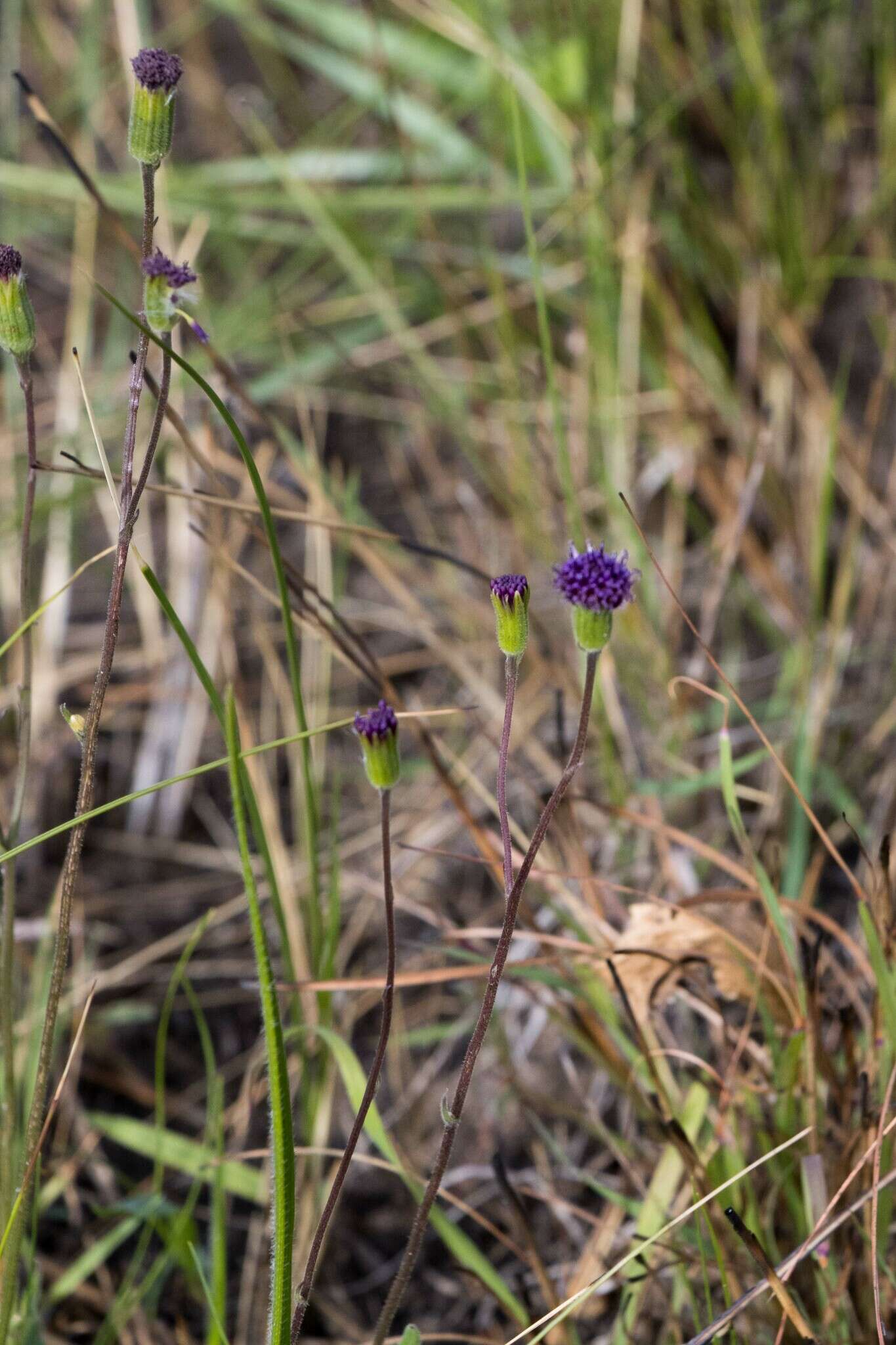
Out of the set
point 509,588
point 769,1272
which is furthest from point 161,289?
point 769,1272

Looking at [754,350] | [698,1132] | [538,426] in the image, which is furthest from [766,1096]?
[754,350]

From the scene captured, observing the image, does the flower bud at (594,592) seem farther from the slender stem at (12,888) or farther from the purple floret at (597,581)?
the slender stem at (12,888)

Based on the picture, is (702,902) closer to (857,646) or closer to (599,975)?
(599,975)

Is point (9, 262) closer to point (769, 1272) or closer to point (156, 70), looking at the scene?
point (156, 70)

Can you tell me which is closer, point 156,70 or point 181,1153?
point 156,70

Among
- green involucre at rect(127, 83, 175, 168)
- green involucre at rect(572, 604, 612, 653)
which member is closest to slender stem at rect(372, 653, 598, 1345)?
green involucre at rect(572, 604, 612, 653)
